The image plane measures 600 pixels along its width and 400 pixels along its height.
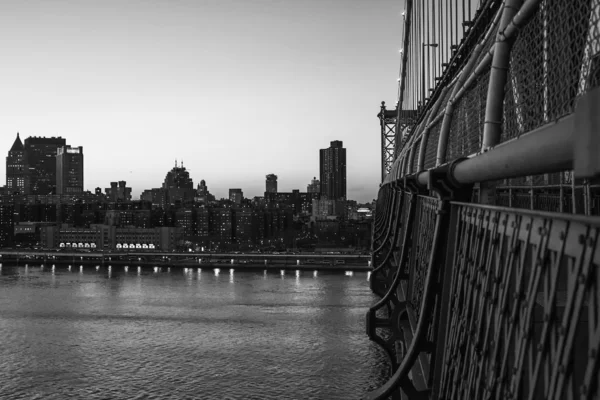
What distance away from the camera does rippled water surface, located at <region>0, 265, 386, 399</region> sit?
72.8 feet

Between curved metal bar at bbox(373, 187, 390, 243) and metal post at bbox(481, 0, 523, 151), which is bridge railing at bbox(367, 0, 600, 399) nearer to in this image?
metal post at bbox(481, 0, 523, 151)

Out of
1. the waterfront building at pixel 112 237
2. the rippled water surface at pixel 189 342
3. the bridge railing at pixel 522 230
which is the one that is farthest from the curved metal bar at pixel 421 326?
the waterfront building at pixel 112 237

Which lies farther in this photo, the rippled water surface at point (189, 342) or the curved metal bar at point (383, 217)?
the rippled water surface at point (189, 342)

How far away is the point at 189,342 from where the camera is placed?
94.7 feet

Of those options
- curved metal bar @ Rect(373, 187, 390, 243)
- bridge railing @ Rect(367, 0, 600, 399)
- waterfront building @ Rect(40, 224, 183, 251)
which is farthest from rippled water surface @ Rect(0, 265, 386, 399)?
waterfront building @ Rect(40, 224, 183, 251)

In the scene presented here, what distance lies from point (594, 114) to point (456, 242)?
2.18 m

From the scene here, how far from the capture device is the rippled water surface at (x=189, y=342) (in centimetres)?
2220

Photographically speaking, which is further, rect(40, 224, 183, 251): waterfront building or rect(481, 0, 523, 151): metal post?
rect(40, 224, 183, 251): waterfront building

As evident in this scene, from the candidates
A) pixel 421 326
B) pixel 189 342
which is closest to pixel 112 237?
pixel 189 342

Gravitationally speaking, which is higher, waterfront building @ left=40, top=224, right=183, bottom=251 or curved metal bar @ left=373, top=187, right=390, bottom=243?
curved metal bar @ left=373, top=187, right=390, bottom=243

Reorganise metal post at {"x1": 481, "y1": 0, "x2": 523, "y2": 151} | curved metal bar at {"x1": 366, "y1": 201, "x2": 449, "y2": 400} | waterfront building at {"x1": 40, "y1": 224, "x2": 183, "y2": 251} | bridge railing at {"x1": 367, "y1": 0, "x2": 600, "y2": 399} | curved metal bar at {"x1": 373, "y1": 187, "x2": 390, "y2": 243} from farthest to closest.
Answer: waterfront building at {"x1": 40, "y1": 224, "x2": 183, "y2": 251} → curved metal bar at {"x1": 373, "y1": 187, "x2": 390, "y2": 243} → curved metal bar at {"x1": 366, "y1": 201, "x2": 449, "y2": 400} → metal post at {"x1": 481, "y1": 0, "x2": 523, "y2": 151} → bridge railing at {"x1": 367, "y1": 0, "x2": 600, "y2": 399}

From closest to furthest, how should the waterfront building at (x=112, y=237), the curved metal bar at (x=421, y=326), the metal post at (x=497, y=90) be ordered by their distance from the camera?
the metal post at (x=497, y=90) < the curved metal bar at (x=421, y=326) < the waterfront building at (x=112, y=237)

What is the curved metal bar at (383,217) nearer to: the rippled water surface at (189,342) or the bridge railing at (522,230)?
the rippled water surface at (189,342)

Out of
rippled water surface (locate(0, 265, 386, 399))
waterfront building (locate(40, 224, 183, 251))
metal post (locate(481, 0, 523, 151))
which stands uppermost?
metal post (locate(481, 0, 523, 151))
